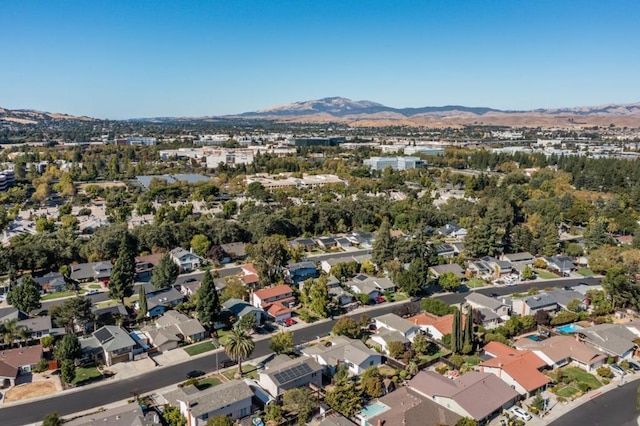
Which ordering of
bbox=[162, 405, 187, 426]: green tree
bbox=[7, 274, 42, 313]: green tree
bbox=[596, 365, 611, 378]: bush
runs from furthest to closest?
bbox=[7, 274, 42, 313]: green tree
bbox=[596, 365, 611, 378]: bush
bbox=[162, 405, 187, 426]: green tree

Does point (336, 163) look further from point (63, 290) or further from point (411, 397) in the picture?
point (411, 397)

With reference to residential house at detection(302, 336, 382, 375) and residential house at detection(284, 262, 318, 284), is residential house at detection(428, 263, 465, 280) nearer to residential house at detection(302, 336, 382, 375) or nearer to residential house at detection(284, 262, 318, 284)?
residential house at detection(284, 262, 318, 284)

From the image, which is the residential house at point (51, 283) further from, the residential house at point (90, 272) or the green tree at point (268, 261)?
the green tree at point (268, 261)

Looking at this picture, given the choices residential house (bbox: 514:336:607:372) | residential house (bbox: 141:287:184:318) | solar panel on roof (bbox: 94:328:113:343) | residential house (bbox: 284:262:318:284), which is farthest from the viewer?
residential house (bbox: 284:262:318:284)

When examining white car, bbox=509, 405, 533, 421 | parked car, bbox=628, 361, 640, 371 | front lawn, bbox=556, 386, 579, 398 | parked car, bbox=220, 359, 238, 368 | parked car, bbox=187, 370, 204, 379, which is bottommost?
parked car, bbox=628, 361, 640, 371

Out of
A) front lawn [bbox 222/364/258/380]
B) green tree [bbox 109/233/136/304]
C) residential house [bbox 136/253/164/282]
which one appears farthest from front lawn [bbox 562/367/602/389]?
residential house [bbox 136/253/164/282]

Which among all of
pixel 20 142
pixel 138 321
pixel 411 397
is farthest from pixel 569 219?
pixel 20 142

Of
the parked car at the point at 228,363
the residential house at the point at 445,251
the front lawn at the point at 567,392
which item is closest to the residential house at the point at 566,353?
the front lawn at the point at 567,392
